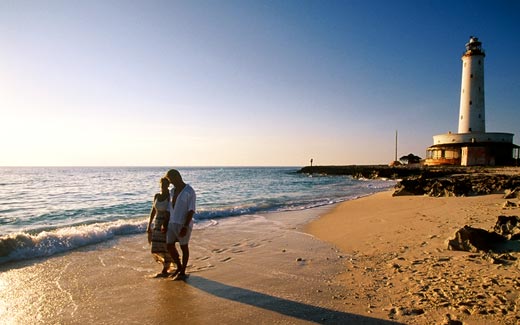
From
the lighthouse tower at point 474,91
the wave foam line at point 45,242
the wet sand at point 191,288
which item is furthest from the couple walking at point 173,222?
the lighthouse tower at point 474,91

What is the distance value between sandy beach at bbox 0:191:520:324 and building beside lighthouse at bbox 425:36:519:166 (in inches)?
1522

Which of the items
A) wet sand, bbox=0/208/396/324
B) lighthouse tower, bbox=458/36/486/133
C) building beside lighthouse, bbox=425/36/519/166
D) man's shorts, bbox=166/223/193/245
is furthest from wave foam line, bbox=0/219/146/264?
lighthouse tower, bbox=458/36/486/133

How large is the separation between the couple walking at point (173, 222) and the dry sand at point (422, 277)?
2.59 m

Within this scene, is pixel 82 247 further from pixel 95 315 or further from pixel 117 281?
pixel 95 315

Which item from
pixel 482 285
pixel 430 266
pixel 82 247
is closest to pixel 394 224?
pixel 430 266

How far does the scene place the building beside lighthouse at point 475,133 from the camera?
39.2 m

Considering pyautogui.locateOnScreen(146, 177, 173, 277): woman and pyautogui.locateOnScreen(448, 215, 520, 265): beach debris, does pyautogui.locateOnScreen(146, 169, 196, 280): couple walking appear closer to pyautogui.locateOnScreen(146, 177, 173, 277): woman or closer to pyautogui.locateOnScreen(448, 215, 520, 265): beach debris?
pyautogui.locateOnScreen(146, 177, 173, 277): woman

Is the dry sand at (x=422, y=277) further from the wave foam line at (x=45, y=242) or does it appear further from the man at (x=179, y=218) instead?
the wave foam line at (x=45, y=242)

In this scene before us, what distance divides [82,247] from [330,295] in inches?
245

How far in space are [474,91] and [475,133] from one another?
227 inches

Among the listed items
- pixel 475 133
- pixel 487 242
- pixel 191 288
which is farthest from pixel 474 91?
pixel 191 288

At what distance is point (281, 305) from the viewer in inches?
155

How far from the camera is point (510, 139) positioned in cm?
4034

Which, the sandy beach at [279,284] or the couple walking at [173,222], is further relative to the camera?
the couple walking at [173,222]
